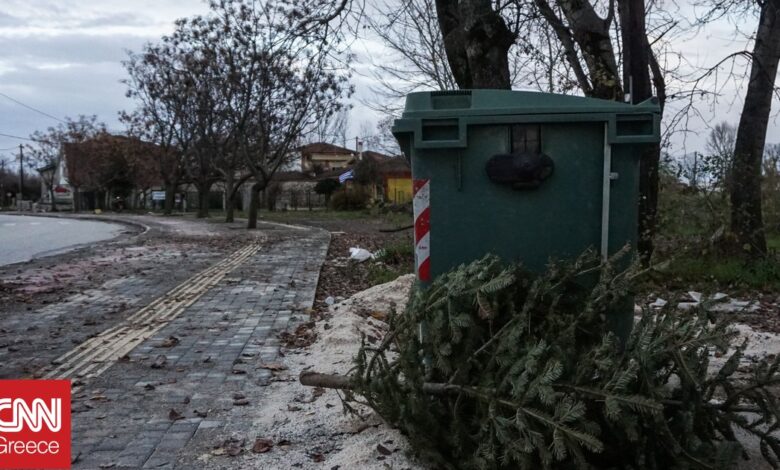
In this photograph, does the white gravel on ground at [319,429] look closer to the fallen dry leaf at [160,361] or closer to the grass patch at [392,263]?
the fallen dry leaf at [160,361]

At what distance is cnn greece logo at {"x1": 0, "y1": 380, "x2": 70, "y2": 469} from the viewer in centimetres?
400

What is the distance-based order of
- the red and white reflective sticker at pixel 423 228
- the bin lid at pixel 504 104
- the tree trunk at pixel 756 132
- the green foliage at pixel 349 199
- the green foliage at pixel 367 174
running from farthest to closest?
the green foliage at pixel 367 174, the green foliage at pixel 349 199, the tree trunk at pixel 756 132, the red and white reflective sticker at pixel 423 228, the bin lid at pixel 504 104

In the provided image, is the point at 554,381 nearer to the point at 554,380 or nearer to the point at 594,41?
the point at 554,380

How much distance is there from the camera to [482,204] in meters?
4.16

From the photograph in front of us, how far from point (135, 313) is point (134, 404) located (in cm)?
382

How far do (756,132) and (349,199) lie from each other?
3792 centimetres

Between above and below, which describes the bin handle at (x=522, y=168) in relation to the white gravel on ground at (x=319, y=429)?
above

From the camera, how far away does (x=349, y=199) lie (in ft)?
→ 160

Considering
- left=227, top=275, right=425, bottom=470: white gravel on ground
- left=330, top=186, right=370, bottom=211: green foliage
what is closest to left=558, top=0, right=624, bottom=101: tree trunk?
left=227, top=275, right=425, bottom=470: white gravel on ground

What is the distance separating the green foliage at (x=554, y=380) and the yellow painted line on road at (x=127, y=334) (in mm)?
3242

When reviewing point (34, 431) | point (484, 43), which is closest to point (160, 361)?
point (34, 431)

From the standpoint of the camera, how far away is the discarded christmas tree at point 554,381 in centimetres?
306

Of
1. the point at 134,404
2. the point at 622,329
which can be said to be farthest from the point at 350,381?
the point at 134,404

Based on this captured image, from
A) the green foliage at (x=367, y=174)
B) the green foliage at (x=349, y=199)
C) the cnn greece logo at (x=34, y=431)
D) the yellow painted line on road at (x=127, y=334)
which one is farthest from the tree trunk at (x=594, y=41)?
the green foliage at (x=367, y=174)
